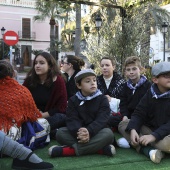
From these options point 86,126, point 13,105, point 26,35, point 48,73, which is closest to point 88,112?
point 86,126

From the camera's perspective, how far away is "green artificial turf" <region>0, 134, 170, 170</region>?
10.9 ft

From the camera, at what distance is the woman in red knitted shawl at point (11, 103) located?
361 cm

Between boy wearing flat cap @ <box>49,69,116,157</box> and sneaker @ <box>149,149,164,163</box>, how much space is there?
A: 446 mm

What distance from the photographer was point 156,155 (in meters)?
3.44

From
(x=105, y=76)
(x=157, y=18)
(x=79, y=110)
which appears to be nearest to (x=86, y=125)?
(x=79, y=110)

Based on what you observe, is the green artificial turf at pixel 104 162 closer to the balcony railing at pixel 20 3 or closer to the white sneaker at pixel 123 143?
the white sneaker at pixel 123 143

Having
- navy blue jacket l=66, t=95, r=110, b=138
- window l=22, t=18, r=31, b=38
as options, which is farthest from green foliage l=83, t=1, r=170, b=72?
window l=22, t=18, r=31, b=38

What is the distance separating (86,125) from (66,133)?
0.26 m

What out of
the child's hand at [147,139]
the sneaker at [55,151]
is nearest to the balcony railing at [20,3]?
the sneaker at [55,151]

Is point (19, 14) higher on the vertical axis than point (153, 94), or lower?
higher

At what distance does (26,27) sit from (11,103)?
130 feet

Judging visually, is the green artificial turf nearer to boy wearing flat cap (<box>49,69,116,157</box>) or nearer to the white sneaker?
boy wearing flat cap (<box>49,69,116,157</box>)

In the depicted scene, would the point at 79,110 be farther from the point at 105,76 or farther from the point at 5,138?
Answer: the point at 105,76

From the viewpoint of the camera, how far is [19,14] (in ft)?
137
